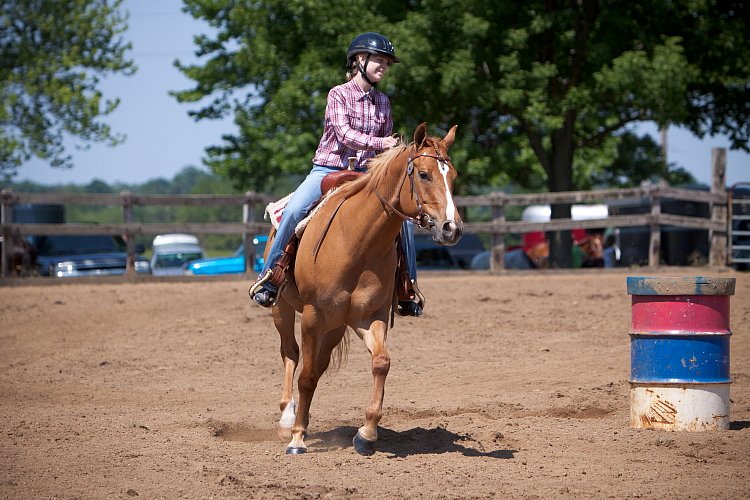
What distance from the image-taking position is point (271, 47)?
87.4ft

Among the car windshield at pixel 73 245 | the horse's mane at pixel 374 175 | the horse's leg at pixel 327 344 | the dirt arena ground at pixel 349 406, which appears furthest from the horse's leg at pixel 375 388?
the car windshield at pixel 73 245

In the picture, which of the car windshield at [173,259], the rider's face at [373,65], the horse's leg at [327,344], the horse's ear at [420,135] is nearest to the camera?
the horse's ear at [420,135]

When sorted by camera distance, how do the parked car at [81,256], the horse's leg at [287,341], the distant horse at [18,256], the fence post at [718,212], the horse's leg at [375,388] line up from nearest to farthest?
the horse's leg at [375,388]
the horse's leg at [287,341]
the distant horse at [18,256]
the fence post at [718,212]
the parked car at [81,256]

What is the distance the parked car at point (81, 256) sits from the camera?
68.3 feet

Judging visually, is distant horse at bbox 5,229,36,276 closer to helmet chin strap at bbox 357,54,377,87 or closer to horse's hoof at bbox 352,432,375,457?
helmet chin strap at bbox 357,54,377,87

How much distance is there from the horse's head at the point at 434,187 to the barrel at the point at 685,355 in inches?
76.3

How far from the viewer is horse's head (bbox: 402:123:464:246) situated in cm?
608

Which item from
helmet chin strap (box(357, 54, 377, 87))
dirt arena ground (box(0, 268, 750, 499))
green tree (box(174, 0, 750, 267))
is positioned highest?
green tree (box(174, 0, 750, 267))

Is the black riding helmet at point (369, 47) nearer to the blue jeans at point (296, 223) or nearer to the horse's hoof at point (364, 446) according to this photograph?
the blue jeans at point (296, 223)

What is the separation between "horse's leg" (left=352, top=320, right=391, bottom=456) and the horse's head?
0.95m

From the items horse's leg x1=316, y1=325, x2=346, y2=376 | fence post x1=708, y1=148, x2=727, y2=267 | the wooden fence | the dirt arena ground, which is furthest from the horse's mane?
fence post x1=708, y1=148, x2=727, y2=267

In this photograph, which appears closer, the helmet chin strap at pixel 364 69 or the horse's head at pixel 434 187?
the horse's head at pixel 434 187

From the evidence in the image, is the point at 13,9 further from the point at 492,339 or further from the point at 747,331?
the point at 747,331

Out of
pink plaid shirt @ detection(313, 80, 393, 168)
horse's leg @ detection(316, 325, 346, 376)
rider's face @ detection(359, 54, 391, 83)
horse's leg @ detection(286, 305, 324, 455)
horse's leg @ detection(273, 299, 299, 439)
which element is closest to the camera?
horse's leg @ detection(286, 305, 324, 455)
